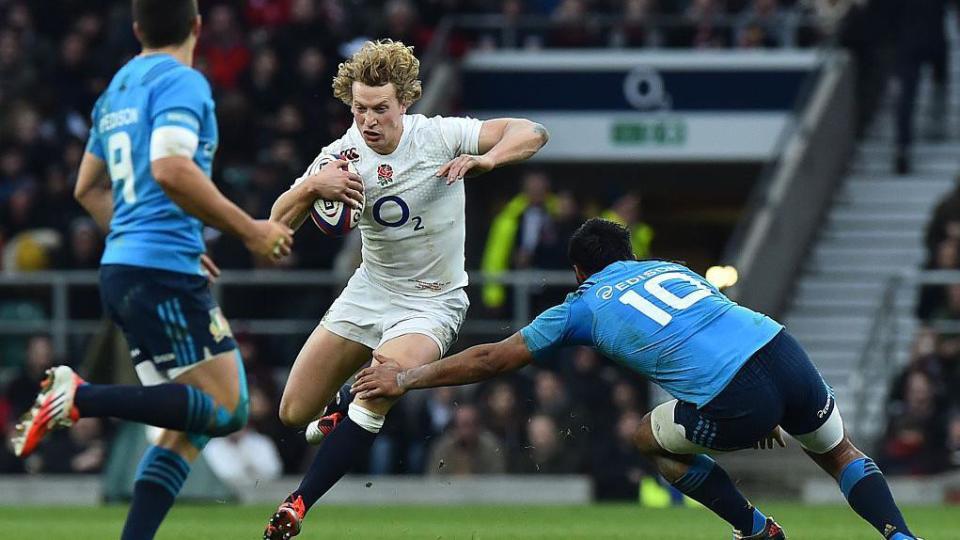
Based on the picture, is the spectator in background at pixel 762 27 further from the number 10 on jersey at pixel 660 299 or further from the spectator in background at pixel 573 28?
the number 10 on jersey at pixel 660 299

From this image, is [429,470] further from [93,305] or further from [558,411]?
[93,305]

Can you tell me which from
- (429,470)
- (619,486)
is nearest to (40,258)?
(429,470)

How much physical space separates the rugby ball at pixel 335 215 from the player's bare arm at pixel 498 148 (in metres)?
0.44

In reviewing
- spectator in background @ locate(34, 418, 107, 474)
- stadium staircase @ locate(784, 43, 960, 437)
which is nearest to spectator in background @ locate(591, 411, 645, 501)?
stadium staircase @ locate(784, 43, 960, 437)

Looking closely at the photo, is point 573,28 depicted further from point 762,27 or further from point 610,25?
point 762,27

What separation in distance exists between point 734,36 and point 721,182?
1841 millimetres

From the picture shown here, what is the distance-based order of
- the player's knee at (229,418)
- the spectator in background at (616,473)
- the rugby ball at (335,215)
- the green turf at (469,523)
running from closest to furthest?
the player's knee at (229,418), the rugby ball at (335,215), the green turf at (469,523), the spectator in background at (616,473)

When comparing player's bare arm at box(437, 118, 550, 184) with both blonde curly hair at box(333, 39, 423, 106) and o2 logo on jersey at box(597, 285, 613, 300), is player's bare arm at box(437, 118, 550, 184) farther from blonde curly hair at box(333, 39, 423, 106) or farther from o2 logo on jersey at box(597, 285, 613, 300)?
o2 logo on jersey at box(597, 285, 613, 300)

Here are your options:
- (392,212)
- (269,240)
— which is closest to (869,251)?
(392,212)

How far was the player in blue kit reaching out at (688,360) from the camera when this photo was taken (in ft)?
27.0

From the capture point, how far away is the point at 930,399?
15.5m

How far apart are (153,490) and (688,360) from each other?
226 centimetres

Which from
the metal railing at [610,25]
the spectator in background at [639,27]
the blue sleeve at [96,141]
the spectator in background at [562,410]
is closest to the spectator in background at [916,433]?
the spectator in background at [562,410]

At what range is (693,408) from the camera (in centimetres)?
840
